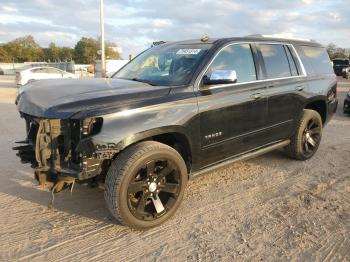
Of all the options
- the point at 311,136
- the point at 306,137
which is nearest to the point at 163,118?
the point at 306,137

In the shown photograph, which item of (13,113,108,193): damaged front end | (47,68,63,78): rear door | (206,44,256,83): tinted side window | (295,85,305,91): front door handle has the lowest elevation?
(47,68,63,78): rear door

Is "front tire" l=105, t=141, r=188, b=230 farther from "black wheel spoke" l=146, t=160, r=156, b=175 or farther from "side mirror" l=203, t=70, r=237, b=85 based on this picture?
"side mirror" l=203, t=70, r=237, b=85

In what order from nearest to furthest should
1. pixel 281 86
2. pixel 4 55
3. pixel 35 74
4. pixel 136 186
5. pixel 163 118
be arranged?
pixel 136 186, pixel 163 118, pixel 281 86, pixel 35 74, pixel 4 55

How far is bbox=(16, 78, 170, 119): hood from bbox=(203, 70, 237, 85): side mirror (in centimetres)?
51

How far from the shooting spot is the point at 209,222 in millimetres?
3881

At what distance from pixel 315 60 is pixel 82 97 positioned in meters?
4.14

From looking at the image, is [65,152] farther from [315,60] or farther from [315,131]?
[315,60]

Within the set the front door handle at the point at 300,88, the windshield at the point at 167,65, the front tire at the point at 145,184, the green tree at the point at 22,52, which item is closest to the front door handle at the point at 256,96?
the windshield at the point at 167,65

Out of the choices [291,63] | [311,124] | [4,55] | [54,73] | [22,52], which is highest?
[291,63]

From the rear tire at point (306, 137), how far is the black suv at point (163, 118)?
0.05m

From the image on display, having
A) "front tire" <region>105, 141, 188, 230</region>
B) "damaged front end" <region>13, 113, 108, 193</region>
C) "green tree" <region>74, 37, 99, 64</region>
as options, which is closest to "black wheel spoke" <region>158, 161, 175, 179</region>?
"front tire" <region>105, 141, 188, 230</region>

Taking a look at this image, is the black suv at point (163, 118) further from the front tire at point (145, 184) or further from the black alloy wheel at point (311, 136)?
the black alloy wheel at point (311, 136)

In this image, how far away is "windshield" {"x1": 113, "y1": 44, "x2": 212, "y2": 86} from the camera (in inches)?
168

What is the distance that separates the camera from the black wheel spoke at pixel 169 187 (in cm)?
386
